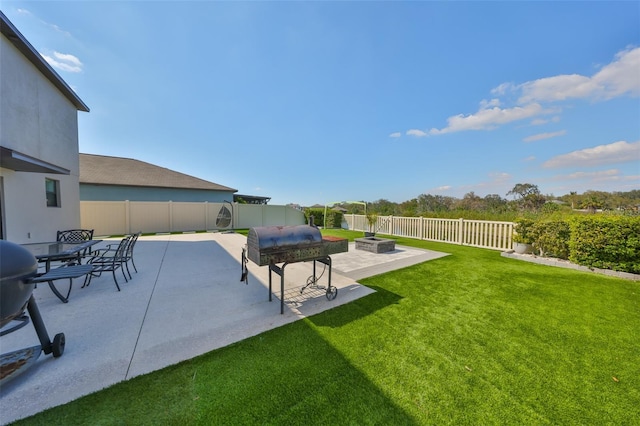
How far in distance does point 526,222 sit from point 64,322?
1134 centimetres

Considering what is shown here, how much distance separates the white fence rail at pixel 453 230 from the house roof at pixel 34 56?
46.1 feet

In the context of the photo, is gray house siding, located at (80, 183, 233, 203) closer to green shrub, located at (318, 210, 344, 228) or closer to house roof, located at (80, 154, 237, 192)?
house roof, located at (80, 154, 237, 192)

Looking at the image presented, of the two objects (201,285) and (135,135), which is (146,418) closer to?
(201,285)

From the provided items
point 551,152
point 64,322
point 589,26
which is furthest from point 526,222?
point 64,322

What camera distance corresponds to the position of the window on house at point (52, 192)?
7.39 m

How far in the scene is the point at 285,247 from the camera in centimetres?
341

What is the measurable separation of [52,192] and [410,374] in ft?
39.1

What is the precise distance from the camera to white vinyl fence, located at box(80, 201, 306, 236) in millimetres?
11055

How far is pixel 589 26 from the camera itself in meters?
6.95

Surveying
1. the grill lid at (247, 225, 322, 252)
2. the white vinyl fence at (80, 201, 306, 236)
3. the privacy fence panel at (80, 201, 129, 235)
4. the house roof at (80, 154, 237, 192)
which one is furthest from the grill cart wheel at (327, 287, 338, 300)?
the house roof at (80, 154, 237, 192)

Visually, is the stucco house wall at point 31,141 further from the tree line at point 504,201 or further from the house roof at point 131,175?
the tree line at point 504,201

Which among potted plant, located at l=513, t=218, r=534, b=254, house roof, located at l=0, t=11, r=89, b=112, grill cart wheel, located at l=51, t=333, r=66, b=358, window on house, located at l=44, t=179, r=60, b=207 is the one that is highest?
house roof, located at l=0, t=11, r=89, b=112

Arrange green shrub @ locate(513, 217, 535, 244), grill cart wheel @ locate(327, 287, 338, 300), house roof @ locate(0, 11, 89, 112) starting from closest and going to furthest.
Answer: grill cart wheel @ locate(327, 287, 338, 300) → house roof @ locate(0, 11, 89, 112) → green shrub @ locate(513, 217, 535, 244)

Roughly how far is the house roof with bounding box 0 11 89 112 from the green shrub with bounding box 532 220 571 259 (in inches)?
603
